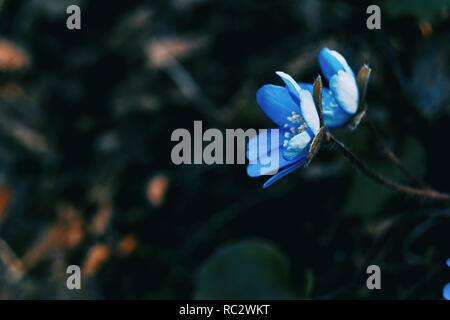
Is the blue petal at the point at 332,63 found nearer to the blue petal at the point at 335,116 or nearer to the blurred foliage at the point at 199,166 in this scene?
the blue petal at the point at 335,116

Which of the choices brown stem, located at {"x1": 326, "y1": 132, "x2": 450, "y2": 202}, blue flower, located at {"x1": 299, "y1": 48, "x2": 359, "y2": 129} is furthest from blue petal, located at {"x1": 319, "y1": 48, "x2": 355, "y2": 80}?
brown stem, located at {"x1": 326, "y1": 132, "x2": 450, "y2": 202}

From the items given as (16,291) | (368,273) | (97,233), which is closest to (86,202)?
(97,233)

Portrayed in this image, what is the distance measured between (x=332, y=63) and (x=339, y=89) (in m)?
0.07

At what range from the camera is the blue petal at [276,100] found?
1022 mm

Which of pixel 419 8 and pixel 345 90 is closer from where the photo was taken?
pixel 345 90

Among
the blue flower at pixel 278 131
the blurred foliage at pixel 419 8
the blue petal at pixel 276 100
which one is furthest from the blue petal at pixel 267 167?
the blurred foliage at pixel 419 8

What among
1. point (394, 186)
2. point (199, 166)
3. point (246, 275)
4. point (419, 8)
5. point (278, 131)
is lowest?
point (246, 275)

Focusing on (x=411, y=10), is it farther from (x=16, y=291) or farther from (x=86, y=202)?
(x=16, y=291)

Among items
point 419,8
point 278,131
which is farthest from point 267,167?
point 419,8

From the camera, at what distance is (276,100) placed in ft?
3.38

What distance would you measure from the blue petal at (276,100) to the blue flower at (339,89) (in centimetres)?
9

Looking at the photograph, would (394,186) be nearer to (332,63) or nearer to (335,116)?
(335,116)
